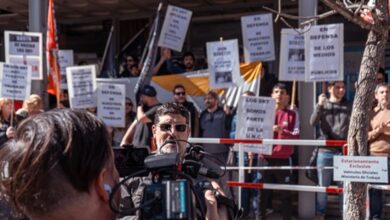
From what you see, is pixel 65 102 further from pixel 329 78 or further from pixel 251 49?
pixel 329 78

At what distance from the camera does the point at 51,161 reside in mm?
1367

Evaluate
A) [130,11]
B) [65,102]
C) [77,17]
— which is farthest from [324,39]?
[77,17]

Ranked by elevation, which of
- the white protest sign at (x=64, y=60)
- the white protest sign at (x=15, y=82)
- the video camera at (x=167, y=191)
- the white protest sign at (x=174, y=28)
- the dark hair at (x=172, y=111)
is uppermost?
the white protest sign at (x=174, y=28)

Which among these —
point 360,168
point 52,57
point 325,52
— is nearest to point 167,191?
point 360,168

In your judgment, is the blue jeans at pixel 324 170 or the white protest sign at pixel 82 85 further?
the white protest sign at pixel 82 85

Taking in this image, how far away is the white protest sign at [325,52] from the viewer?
7164mm

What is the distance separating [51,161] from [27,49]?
8333 mm

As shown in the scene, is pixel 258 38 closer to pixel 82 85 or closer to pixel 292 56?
pixel 292 56

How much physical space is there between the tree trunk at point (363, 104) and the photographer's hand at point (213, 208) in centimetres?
270

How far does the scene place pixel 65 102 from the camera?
10648 mm

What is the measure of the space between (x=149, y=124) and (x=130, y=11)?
6418mm

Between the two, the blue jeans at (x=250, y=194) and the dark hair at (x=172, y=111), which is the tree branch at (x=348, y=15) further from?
the blue jeans at (x=250, y=194)

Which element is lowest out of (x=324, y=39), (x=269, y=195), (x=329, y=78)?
(x=269, y=195)

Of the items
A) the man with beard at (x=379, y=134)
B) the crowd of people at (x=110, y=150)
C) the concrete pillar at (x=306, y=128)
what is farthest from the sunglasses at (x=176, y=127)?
the concrete pillar at (x=306, y=128)
